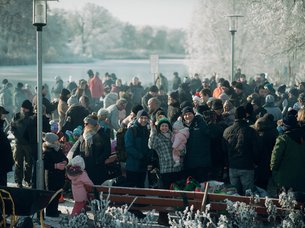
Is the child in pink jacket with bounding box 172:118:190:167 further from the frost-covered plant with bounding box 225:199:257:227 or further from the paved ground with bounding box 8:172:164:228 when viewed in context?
the frost-covered plant with bounding box 225:199:257:227

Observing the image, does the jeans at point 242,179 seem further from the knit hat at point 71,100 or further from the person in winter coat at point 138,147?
the knit hat at point 71,100

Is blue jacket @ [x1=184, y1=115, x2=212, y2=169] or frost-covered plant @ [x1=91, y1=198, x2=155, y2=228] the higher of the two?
blue jacket @ [x1=184, y1=115, x2=212, y2=169]

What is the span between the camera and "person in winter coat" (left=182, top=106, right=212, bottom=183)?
12.9 metres

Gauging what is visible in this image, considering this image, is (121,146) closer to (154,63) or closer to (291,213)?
(291,213)

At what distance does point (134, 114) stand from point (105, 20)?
12612cm

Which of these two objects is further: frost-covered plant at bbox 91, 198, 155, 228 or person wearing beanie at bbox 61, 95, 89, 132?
person wearing beanie at bbox 61, 95, 89, 132

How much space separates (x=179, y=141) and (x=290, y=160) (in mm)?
1912

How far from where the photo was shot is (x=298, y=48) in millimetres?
30500

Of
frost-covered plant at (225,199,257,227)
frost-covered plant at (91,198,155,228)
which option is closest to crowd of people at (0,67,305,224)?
frost-covered plant at (91,198,155,228)

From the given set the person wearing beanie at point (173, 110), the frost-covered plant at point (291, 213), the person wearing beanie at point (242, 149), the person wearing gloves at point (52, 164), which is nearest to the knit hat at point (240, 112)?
the person wearing beanie at point (242, 149)

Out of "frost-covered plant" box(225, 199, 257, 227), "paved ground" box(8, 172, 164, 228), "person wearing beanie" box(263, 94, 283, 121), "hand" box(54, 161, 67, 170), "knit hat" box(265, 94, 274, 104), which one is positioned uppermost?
"knit hat" box(265, 94, 274, 104)

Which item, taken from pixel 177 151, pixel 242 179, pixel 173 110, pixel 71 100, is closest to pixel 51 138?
pixel 177 151

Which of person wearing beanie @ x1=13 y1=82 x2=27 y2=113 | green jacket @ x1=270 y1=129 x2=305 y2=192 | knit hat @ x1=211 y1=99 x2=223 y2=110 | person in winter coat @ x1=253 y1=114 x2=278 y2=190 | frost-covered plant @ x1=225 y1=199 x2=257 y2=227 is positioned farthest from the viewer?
person wearing beanie @ x1=13 y1=82 x2=27 y2=113

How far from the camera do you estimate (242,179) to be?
41.3 feet
